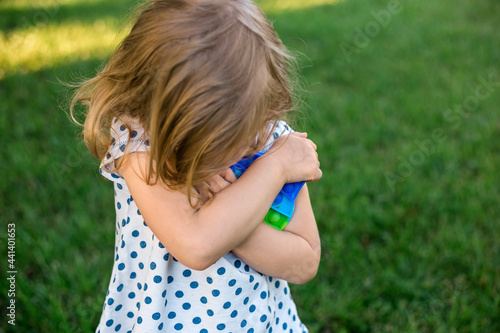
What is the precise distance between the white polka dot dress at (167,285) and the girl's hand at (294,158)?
7 cm

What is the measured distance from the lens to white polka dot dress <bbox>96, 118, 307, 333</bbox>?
1080 millimetres

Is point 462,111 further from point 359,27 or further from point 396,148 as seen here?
point 359,27

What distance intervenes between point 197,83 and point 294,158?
1.07 feet

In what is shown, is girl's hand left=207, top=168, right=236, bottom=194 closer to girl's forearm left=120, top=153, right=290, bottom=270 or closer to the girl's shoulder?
girl's forearm left=120, top=153, right=290, bottom=270

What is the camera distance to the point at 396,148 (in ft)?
11.4

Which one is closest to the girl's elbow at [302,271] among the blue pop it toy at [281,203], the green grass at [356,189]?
the blue pop it toy at [281,203]

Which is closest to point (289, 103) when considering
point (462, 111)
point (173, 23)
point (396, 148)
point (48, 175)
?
point (173, 23)

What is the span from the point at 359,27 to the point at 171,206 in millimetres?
5448

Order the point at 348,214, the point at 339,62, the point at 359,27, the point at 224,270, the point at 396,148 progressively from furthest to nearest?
1. the point at 359,27
2. the point at 339,62
3. the point at 396,148
4. the point at 348,214
5. the point at 224,270

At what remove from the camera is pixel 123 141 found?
105 cm

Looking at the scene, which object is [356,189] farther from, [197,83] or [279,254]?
[197,83]

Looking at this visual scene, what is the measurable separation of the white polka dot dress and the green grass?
18.5 inches

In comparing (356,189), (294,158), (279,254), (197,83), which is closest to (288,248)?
(279,254)

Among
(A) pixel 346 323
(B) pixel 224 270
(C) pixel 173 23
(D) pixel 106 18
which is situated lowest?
(D) pixel 106 18
